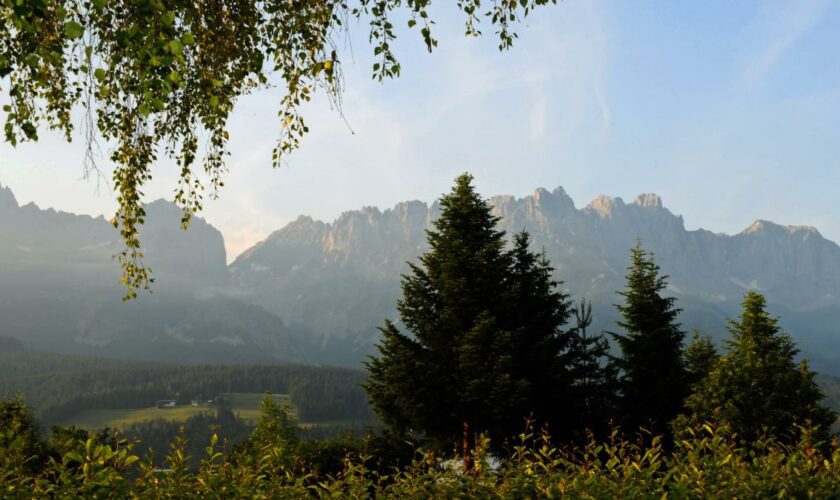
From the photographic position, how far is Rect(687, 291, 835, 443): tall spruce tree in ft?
85.7

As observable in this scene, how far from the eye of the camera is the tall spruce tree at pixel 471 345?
25.6 meters

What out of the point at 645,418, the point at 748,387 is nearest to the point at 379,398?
the point at 645,418

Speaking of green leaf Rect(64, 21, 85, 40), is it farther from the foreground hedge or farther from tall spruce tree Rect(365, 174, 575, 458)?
tall spruce tree Rect(365, 174, 575, 458)

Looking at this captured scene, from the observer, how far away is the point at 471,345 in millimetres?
25938

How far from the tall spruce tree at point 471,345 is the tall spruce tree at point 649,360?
18.1ft

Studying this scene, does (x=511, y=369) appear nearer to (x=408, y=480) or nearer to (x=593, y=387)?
(x=593, y=387)

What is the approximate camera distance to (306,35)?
21.5 feet

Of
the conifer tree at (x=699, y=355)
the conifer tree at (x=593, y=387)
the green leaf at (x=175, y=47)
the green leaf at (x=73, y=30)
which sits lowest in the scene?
the conifer tree at (x=593, y=387)

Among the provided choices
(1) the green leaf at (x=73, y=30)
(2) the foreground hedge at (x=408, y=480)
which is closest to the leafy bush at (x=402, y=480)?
(2) the foreground hedge at (x=408, y=480)

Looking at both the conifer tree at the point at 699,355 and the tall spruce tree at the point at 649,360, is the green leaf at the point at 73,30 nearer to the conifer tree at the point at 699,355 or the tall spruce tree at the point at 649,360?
the tall spruce tree at the point at 649,360

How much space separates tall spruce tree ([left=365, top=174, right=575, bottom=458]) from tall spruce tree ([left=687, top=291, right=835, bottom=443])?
21.3 feet

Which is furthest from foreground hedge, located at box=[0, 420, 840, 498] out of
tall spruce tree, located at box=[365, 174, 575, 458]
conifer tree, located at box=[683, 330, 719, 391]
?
conifer tree, located at box=[683, 330, 719, 391]

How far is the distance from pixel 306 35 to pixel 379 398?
917 inches

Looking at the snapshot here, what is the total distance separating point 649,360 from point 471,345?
13.2m
